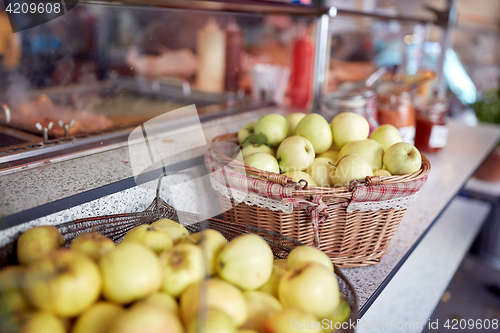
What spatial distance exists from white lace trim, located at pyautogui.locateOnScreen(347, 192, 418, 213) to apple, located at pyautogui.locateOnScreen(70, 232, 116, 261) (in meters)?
0.44

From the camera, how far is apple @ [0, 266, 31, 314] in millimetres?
391

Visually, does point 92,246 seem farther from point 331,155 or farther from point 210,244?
point 331,155

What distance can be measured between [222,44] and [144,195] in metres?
1.18

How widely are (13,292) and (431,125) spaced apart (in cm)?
146

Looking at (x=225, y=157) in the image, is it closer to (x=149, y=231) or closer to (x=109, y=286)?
(x=149, y=231)

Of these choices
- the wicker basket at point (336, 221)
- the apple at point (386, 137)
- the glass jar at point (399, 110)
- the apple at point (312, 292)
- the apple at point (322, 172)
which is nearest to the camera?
the apple at point (312, 292)

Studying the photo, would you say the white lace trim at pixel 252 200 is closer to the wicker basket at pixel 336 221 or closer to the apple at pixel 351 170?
the wicker basket at pixel 336 221

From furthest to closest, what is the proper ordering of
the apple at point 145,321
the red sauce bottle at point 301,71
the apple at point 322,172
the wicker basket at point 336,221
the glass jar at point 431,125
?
the red sauce bottle at point 301,71
the glass jar at point 431,125
the apple at point 322,172
the wicker basket at point 336,221
the apple at point 145,321

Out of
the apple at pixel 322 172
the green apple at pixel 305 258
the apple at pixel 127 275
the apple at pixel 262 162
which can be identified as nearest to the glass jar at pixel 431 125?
the apple at pixel 322 172

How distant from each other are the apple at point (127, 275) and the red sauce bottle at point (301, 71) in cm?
141

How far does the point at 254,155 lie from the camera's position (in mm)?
784

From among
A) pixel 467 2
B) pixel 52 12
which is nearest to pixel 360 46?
pixel 52 12

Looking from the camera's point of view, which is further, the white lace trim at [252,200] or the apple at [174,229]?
the white lace trim at [252,200]

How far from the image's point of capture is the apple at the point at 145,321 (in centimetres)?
37
